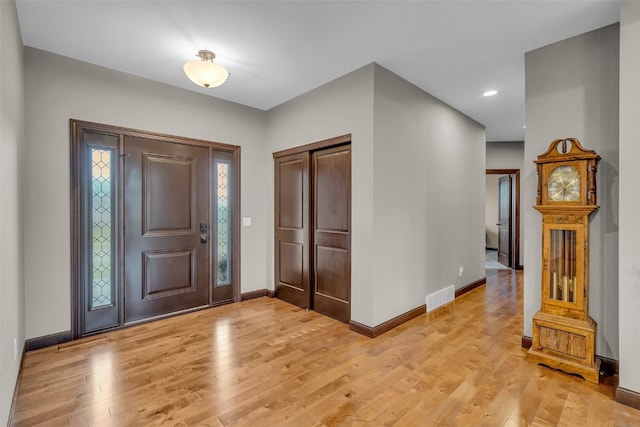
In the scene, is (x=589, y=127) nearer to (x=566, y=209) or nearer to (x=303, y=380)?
(x=566, y=209)

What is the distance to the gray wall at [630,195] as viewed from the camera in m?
2.03

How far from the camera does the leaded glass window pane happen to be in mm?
4078

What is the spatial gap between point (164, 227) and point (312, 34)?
2.66 metres

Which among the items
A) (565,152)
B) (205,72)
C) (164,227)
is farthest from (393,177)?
(164,227)

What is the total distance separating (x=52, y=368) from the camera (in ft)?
8.16

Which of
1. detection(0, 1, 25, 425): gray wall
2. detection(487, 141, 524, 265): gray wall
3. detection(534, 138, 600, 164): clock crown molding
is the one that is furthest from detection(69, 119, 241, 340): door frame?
detection(487, 141, 524, 265): gray wall

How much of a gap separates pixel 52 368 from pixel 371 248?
9.59 feet

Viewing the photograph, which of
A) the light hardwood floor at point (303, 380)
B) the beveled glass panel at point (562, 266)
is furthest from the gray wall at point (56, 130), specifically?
the beveled glass panel at point (562, 266)

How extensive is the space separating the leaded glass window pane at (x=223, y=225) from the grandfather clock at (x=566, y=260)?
11.4ft

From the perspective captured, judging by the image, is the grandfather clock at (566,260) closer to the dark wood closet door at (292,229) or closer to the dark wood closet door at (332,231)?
the dark wood closet door at (332,231)

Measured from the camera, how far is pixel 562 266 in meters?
2.55

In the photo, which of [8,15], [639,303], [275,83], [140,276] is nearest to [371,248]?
[639,303]

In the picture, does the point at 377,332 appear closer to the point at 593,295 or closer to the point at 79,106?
the point at 593,295

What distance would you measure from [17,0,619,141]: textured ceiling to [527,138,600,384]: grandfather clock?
103cm
